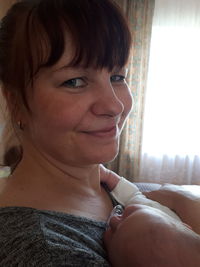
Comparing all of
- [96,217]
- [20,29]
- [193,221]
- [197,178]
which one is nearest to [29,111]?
[20,29]

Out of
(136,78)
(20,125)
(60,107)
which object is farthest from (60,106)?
(136,78)

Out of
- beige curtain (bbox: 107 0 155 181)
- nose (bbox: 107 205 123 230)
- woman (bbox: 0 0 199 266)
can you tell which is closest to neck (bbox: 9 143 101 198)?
woman (bbox: 0 0 199 266)

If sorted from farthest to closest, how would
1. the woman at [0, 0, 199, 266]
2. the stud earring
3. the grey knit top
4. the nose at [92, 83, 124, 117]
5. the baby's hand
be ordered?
the baby's hand, the stud earring, the nose at [92, 83, 124, 117], the woman at [0, 0, 199, 266], the grey knit top

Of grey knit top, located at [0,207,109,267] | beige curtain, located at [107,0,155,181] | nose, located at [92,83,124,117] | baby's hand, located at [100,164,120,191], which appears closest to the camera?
grey knit top, located at [0,207,109,267]

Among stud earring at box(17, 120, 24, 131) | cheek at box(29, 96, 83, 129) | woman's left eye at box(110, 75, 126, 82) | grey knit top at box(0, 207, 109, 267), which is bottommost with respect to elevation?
grey knit top at box(0, 207, 109, 267)

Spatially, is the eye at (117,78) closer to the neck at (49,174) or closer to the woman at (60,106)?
the woman at (60,106)

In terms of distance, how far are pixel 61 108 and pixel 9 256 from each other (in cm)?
36

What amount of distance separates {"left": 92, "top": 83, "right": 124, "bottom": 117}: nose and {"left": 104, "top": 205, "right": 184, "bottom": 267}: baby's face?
305mm

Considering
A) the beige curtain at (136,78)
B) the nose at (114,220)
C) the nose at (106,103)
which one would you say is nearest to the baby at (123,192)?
the nose at (114,220)

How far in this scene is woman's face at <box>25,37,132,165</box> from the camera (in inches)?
27.6

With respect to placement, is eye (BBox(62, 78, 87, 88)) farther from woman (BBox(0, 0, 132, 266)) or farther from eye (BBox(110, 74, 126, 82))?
eye (BBox(110, 74, 126, 82))

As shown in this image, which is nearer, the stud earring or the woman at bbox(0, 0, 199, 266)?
the woman at bbox(0, 0, 199, 266)

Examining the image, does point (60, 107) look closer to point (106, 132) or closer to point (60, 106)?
point (60, 106)

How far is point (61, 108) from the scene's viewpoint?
2.31ft
